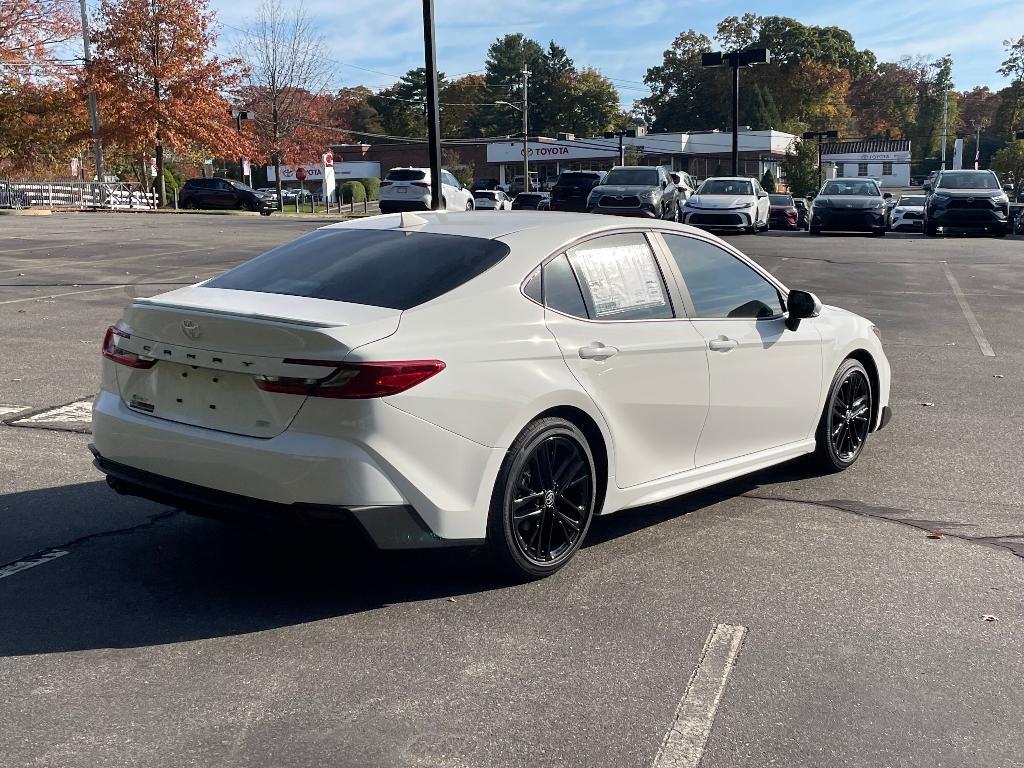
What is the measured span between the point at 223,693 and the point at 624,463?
2.09 metres

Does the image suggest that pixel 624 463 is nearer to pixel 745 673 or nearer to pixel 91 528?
pixel 745 673

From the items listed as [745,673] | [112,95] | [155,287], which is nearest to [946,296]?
[155,287]

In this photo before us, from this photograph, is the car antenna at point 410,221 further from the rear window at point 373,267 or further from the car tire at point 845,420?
the car tire at point 845,420

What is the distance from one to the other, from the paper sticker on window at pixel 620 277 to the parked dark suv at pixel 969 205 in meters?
28.4

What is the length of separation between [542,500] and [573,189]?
1370 inches

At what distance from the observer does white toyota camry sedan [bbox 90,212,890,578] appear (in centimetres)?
417

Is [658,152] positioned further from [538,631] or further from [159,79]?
[538,631]

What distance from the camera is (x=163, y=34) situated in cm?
5166

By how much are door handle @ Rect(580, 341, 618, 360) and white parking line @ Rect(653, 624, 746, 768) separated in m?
1.26

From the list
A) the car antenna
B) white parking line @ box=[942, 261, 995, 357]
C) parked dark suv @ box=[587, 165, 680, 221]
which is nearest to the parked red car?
parked dark suv @ box=[587, 165, 680, 221]

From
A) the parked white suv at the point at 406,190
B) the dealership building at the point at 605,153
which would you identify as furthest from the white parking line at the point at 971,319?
the dealership building at the point at 605,153

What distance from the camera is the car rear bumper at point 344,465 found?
4.11 meters

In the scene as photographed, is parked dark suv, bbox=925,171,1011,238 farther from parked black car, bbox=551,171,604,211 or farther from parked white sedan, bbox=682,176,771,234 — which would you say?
parked black car, bbox=551,171,604,211

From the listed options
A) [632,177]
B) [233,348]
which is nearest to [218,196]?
[632,177]
